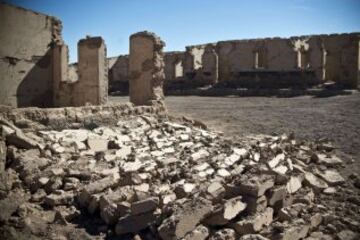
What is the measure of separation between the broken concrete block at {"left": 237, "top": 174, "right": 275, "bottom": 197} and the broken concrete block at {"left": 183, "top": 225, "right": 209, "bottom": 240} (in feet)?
2.83

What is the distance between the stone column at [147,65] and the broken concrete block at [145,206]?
6.75 m

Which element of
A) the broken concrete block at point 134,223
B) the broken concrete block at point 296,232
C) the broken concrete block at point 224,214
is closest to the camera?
the broken concrete block at point 296,232

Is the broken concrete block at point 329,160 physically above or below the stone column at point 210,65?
below

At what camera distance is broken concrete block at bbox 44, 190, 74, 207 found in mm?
5297

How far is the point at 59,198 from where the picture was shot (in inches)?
211

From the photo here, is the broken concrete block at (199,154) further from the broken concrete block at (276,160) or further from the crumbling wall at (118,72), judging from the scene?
the crumbling wall at (118,72)

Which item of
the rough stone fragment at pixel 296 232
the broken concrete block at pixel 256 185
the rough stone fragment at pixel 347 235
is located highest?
the broken concrete block at pixel 256 185

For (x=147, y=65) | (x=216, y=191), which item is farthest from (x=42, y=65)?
(x=216, y=191)

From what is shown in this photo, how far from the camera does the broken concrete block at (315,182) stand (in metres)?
6.15

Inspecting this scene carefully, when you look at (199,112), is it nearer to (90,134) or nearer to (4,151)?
(90,134)

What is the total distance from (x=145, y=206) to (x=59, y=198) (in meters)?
1.40

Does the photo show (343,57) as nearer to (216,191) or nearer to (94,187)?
(216,191)

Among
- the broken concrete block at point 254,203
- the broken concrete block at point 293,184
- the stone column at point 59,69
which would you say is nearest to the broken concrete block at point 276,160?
the broken concrete block at point 293,184

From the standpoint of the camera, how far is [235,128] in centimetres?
1162
